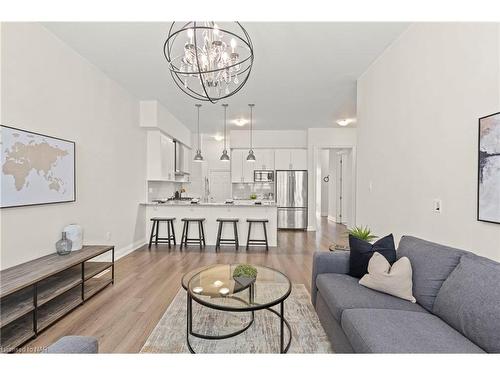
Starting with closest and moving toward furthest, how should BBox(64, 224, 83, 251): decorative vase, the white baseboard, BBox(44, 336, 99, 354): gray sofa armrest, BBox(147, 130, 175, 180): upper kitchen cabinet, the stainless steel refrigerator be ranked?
BBox(44, 336, 99, 354): gray sofa armrest < BBox(64, 224, 83, 251): decorative vase < the white baseboard < BBox(147, 130, 175, 180): upper kitchen cabinet < the stainless steel refrigerator

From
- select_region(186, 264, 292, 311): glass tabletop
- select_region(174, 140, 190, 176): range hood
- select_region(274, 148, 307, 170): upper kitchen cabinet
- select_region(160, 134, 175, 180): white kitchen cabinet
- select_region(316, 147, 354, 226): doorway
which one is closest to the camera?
select_region(186, 264, 292, 311): glass tabletop

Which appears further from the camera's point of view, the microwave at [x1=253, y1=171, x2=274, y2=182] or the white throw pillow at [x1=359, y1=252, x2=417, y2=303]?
the microwave at [x1=253, y1=171, x2=274, y2=182]

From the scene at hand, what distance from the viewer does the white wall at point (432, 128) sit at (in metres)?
1.86

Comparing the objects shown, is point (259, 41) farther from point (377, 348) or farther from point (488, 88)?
point (377, 348)

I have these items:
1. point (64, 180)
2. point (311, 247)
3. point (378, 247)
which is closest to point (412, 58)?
point (378, 247)

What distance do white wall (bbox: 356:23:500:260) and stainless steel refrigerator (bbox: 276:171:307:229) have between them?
3.69 meters

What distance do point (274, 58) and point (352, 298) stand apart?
296 cm

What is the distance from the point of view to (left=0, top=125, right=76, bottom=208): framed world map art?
234 centimetres

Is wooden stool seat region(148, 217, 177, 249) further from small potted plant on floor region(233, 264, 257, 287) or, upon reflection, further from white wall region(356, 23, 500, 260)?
A: white wall region(356, 23, 500, 260)

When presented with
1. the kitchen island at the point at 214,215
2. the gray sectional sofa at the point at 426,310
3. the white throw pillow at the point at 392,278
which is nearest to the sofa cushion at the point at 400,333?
the gray sectional sofa at the point at 426,310

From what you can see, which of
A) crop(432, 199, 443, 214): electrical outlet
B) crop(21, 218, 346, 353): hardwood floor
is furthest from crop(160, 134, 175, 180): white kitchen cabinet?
crop(432, 199, 443, 214): electrical outlet

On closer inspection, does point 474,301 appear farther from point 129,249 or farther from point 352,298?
point 129,249

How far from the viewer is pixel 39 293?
91.5 inches

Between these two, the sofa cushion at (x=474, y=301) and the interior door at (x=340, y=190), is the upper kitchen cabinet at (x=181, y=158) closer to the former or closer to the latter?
the interior door at (x=340, y=190)
